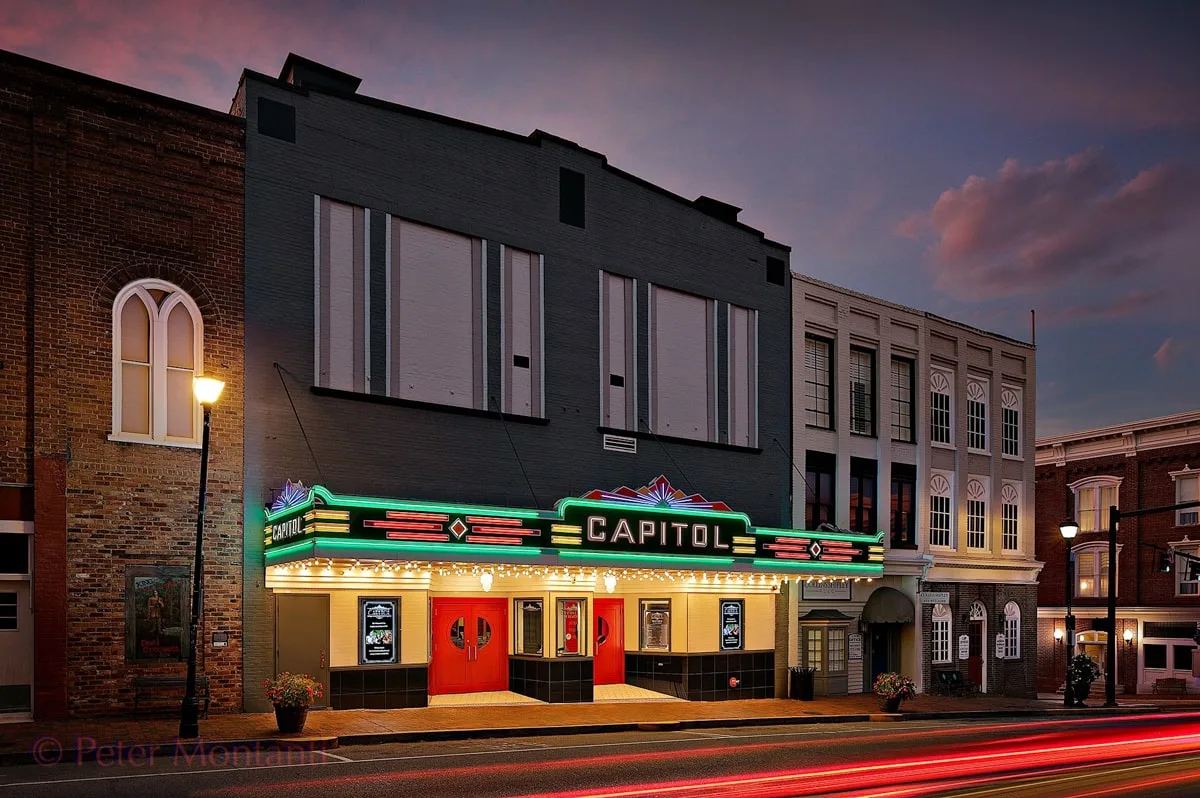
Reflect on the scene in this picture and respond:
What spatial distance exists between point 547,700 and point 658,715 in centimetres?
283

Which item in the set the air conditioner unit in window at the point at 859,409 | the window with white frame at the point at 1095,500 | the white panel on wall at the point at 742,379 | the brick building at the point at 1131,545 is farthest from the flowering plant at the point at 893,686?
the window with white frame at the point at 1095,500

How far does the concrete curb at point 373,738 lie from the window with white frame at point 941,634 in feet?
20.3

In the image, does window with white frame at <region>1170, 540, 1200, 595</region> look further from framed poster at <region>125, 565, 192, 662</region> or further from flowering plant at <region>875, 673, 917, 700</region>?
framed poster at <region>125, 565, 192, 662</region>

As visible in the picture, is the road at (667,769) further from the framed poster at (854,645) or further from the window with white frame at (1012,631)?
the window with white frame at (1012,631)

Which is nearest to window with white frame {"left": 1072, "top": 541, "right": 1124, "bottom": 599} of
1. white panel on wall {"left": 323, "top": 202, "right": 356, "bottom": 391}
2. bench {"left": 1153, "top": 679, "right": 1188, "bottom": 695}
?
bench {"left": 1153, "top": 679, "right": 1188, "bottom": 695}

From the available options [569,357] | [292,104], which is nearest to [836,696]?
[569,357]

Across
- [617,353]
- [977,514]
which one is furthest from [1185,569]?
[617,353]

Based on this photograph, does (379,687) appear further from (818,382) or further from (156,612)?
(818,382)

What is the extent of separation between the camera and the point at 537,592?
26031 mm

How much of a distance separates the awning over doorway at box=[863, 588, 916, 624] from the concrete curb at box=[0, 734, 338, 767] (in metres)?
A: 19.6

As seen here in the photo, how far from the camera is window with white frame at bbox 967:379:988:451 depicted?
38750 millimetres

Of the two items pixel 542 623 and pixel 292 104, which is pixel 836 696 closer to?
pixel 542 623

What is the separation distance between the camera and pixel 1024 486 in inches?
1597

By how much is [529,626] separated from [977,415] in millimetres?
20615
